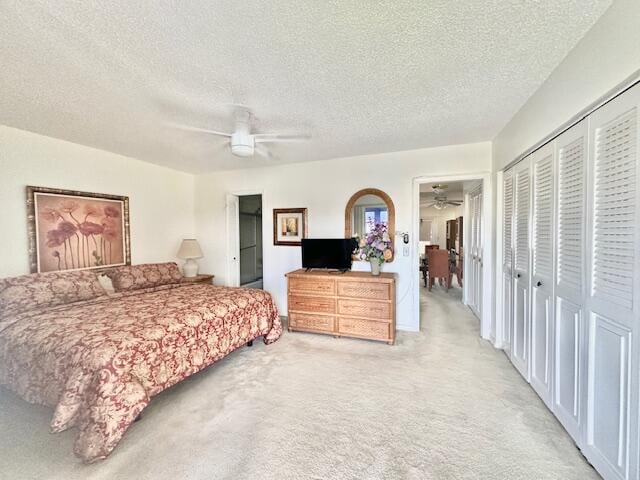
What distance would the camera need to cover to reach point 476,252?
4270 millimetres

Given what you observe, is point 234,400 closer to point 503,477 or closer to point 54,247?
point 503,477

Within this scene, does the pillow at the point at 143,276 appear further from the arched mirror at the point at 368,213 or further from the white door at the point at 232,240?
the arched mirror at the point at 368,213

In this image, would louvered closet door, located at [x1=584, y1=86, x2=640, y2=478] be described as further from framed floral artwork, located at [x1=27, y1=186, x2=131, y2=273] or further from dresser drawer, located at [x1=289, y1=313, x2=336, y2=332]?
framed floral artwork, located at [x1=27, y1=186, x2=131, y2=273]

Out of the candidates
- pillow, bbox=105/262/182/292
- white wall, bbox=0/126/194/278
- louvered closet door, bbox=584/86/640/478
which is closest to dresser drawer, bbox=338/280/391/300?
louvered closet door, bbox=584/86/640/478

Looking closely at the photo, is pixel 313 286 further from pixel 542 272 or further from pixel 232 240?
pixel 542 272

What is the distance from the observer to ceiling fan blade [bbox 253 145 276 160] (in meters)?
3.46

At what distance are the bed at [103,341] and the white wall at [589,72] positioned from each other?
3112 mm

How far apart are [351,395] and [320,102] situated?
2.48m

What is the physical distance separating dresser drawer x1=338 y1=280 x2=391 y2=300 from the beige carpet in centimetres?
75

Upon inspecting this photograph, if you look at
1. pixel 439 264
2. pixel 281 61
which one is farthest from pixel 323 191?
pixel 439 264

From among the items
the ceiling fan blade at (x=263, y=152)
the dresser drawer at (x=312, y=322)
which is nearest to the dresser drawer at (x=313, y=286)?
the dresser drawer at (x=312, y=322)

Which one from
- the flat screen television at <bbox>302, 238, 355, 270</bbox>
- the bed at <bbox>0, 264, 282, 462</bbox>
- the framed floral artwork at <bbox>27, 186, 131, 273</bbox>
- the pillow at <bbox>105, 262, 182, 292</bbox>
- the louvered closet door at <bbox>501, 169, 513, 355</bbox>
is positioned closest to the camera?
the bed at <bbox>0, 264, 282, 462</bbox>

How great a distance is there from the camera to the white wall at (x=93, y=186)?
9.21 ft

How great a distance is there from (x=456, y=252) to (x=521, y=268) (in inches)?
165
